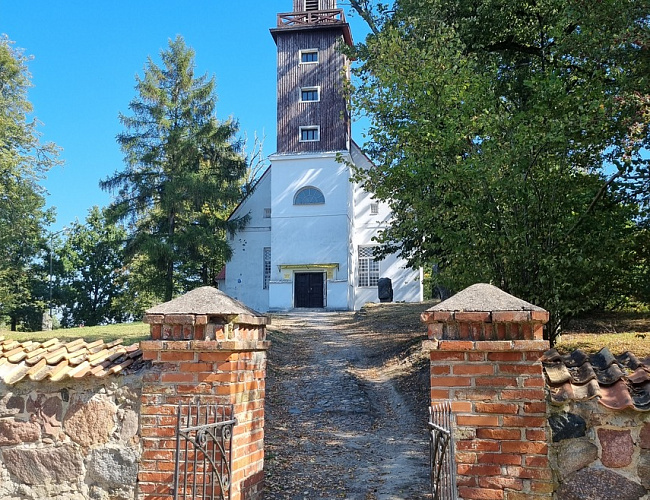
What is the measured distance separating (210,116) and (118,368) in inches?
1124

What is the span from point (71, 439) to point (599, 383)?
3735mm

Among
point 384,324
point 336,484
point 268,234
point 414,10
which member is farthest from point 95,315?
point 336,484

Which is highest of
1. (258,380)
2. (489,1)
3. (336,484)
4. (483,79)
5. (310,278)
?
(489,1)

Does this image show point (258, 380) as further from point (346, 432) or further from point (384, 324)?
point (384, 324)

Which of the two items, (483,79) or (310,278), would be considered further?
(310,278)

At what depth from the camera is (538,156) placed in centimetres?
803

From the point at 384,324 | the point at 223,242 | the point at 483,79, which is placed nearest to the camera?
the point at 483,79

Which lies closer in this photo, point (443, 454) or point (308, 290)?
point (443, 454)

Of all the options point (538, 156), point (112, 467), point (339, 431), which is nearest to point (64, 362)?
point (112, 467)

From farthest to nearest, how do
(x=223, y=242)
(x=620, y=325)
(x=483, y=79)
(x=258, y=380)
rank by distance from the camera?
1. (x=223, y=242)
2. (x=620, y=325)
3. (x=483, y=79)
4. (x=258, y=380)

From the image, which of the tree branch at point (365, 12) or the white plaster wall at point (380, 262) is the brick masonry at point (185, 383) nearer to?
the tree branch at point (365, 12)

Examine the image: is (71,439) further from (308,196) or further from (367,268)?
(367,268)

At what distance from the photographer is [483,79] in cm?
974

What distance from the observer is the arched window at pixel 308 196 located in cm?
3181
